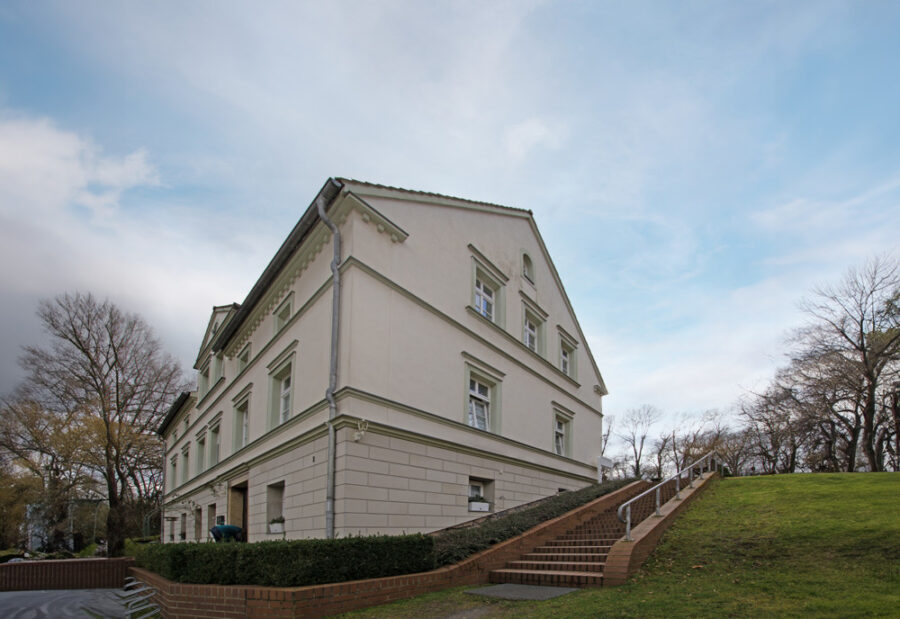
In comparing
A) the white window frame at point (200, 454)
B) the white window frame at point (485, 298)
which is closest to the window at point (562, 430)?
the white window frame at point (485, 298)

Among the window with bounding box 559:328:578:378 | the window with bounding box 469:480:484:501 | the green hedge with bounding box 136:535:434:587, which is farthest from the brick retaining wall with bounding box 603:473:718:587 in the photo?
the window with bounding box 559:328:578:378

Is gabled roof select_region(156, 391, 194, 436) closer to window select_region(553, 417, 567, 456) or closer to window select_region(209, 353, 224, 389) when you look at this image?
window select_region(209, 353, 224, 389)

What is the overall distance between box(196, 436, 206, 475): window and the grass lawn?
62.9 feet

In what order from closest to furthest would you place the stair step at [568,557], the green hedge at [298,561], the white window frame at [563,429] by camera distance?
1. the green hedge at [298,561]
2. the stair step at [568,557]
3. the white window frame at [563,429]

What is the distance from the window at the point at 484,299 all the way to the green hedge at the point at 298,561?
8.73m

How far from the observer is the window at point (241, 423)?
63.4 feet

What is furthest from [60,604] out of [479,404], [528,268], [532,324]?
[528,268]

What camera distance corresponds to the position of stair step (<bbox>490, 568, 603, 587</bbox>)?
9195 millimetres

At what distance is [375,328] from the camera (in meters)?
13.0

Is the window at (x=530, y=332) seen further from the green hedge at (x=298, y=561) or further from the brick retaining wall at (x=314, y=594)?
the green hedge at (x=298, y=561)

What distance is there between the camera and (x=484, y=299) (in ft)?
59.3

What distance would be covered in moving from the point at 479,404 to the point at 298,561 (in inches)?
351

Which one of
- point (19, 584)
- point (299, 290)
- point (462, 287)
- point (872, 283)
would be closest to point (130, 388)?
point (19, 584)

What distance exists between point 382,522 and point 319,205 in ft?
24.1
